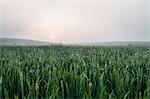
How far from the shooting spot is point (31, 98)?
1712mm

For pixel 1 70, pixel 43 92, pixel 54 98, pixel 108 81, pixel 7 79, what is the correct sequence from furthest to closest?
pixel 1 70 < pixel 7 79 < pixel 108 81 < pixel 43 92 < pixel 54 98

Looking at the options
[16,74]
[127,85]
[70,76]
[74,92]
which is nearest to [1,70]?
[16,74]

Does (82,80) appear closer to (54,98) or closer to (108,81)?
(108,81)

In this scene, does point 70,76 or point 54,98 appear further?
point 70,76

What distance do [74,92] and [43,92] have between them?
232 mm

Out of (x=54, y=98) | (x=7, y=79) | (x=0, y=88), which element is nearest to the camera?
(x=54, y=98)

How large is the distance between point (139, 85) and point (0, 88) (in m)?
1.10

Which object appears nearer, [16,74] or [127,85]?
[127,85]

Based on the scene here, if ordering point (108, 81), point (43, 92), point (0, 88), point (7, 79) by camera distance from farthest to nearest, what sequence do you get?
point (7, 79), point (108, 81), point (43, 92), point (0, 88)

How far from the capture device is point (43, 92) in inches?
84.7

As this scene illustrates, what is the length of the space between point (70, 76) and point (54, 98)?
0.75 m

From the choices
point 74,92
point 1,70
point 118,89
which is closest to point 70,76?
point 74,92

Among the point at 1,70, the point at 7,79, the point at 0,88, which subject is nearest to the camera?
the point at 0,88

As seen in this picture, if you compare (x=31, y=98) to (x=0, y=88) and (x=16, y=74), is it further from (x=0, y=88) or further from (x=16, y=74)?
(x=16, y=74)
